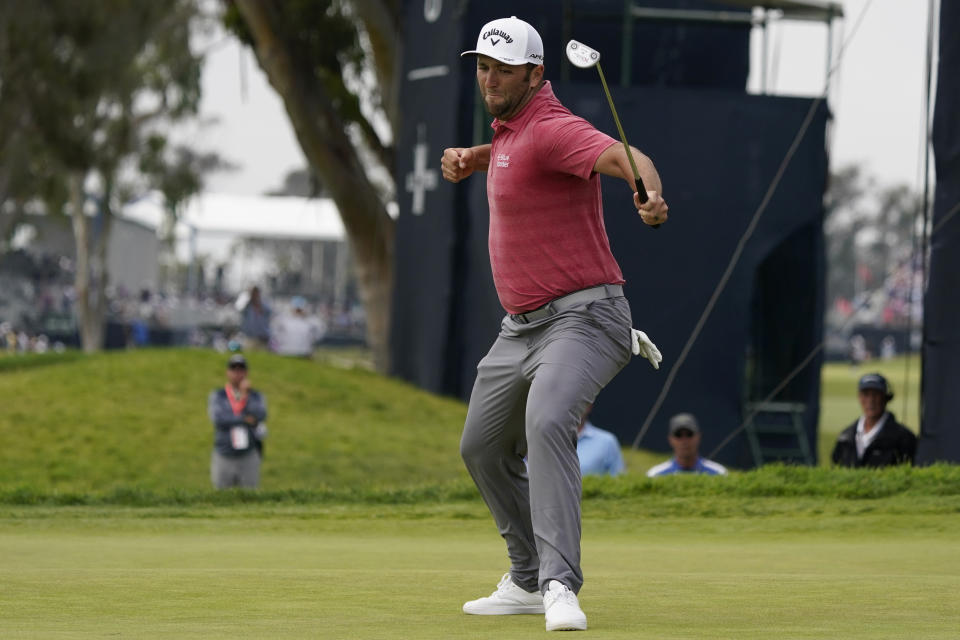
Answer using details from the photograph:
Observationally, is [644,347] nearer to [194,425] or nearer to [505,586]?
[505,586]

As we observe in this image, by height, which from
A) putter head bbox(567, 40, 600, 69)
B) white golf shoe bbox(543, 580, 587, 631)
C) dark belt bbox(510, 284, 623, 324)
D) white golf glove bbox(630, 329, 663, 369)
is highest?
putter head bbox(567, 40, 600, 69)

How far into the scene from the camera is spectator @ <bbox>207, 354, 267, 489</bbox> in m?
14.9

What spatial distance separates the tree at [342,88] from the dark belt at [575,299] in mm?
20189

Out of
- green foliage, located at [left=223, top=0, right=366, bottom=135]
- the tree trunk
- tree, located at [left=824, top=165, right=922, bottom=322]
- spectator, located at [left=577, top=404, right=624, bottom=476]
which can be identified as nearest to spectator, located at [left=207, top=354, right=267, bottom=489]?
spectator, located at [left=577, top=404, right=624, bottom=476]

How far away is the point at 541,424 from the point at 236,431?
995 cm

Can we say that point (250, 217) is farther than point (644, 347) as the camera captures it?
Yes

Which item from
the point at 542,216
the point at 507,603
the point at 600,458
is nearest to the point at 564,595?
the point at 507,603

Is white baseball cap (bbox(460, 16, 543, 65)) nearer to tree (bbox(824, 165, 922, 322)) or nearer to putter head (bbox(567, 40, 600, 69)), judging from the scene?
putter head (bbox(567, 40, 600, 69))

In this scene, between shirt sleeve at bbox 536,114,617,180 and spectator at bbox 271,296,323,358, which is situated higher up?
shirt sleeve at bbox 536,114,617,180

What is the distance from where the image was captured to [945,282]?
1162cm

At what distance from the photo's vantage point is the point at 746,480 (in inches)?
416

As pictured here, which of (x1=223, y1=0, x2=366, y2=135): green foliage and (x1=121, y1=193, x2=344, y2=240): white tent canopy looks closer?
(x1=223, y1=0, x2=366, y2=135): green foliage

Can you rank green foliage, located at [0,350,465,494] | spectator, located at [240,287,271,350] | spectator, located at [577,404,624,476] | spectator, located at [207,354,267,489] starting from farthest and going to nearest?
spectator, located at [240,287,271,350]
green foliage, located at [0,350,465,494]
spectator, located at [207,354,267,489]
spectator, located at [577,404,624,476]

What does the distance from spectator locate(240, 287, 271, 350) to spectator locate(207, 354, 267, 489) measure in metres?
10.8
